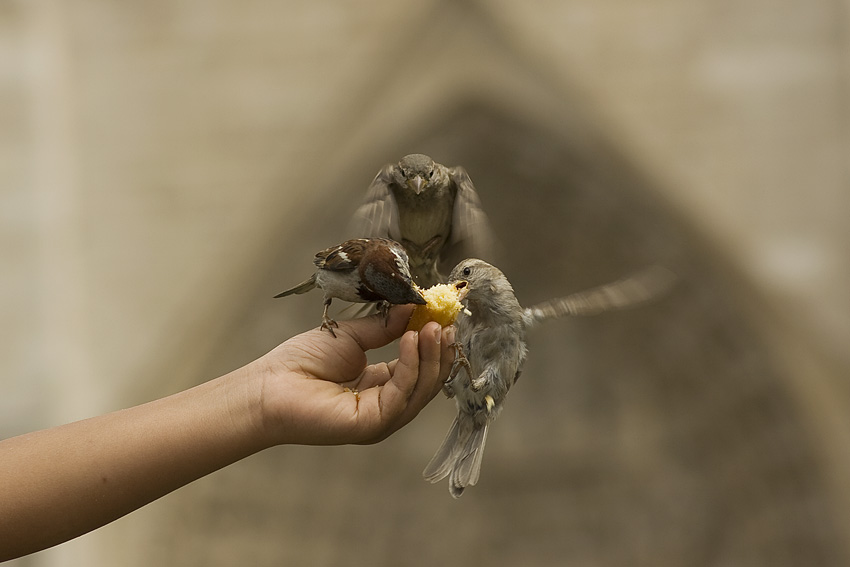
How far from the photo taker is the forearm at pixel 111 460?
4.89ft

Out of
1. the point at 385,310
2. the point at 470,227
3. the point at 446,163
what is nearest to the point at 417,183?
the point at 470,227

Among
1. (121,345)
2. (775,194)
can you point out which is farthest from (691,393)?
(121,345)

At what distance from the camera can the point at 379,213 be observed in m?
1.69

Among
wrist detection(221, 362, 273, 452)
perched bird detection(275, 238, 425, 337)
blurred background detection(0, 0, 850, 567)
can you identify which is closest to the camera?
perched bird detection(275, 238, 425, 337)

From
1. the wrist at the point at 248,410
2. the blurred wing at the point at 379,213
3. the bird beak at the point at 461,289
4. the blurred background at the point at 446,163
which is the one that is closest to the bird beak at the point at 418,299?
the bird beak at the point at 461,289

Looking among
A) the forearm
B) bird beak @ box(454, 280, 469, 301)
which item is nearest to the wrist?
the forearm

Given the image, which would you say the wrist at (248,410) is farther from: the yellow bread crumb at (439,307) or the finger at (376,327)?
the yellow bread crumb at (439,307)

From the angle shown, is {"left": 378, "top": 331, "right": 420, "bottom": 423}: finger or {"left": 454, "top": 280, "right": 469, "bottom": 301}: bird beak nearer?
{"left": 378, "top": 331, "right": 420, "bottom": 423}: finger

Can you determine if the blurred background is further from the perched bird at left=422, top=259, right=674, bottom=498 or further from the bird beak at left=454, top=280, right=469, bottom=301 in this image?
the bird beak at left=454, top=280, right=469, bottom=301

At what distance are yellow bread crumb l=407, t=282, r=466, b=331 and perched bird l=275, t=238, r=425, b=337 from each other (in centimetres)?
3

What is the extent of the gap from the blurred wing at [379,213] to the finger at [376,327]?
15 cm

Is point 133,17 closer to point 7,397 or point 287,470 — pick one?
point 7,397

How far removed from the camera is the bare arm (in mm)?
1487

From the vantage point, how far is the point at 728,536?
392 centimetres
